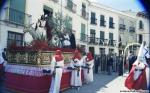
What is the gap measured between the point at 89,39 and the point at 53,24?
65.1 ft

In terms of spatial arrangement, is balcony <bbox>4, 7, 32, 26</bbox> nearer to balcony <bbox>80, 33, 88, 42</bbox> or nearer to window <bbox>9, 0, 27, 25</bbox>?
window <bbox>9, 0, 27, 25</bbox>

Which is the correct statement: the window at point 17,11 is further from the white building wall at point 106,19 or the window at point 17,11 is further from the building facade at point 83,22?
the white building wall at point 106,19

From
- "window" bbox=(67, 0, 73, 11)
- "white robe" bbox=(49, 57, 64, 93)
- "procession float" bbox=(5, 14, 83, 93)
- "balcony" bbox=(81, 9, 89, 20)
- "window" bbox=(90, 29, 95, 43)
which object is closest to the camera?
"white robe" bbox=(49, 57, 64, 93)

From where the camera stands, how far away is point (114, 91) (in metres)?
10.7

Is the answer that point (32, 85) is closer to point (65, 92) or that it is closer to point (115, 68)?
point (65, 92)

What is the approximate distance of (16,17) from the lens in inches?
643

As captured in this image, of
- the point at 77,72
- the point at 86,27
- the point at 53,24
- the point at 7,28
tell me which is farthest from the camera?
the point at 86,27

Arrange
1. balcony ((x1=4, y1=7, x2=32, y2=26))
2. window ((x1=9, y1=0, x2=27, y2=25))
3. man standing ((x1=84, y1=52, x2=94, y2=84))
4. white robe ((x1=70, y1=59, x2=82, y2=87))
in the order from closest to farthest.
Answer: white robe ((x1=70, y1=59, x2=82, y2=87)) → man standing ((x1=84, y1=52, x2=94, y2=84)) → balcony ((x1=4, y1=7, x2=32, y2=26)) → window ((x1=9, y1=0, x2=27, y2=25))

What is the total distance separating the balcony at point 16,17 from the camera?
15.6 metres

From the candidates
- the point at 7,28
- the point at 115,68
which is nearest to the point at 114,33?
the point at 115,68

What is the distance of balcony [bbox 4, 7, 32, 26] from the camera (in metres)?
15.6

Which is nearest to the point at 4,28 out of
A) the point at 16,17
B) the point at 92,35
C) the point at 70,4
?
the point at 16,17

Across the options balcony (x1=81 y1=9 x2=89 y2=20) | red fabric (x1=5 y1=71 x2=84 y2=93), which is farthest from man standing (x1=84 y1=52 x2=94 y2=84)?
balcony (x1=81 y1=9 x2=89 y2=20)

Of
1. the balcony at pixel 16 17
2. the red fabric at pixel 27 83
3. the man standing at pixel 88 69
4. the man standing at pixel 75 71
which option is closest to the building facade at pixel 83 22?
the balcony at pixel 16 17
